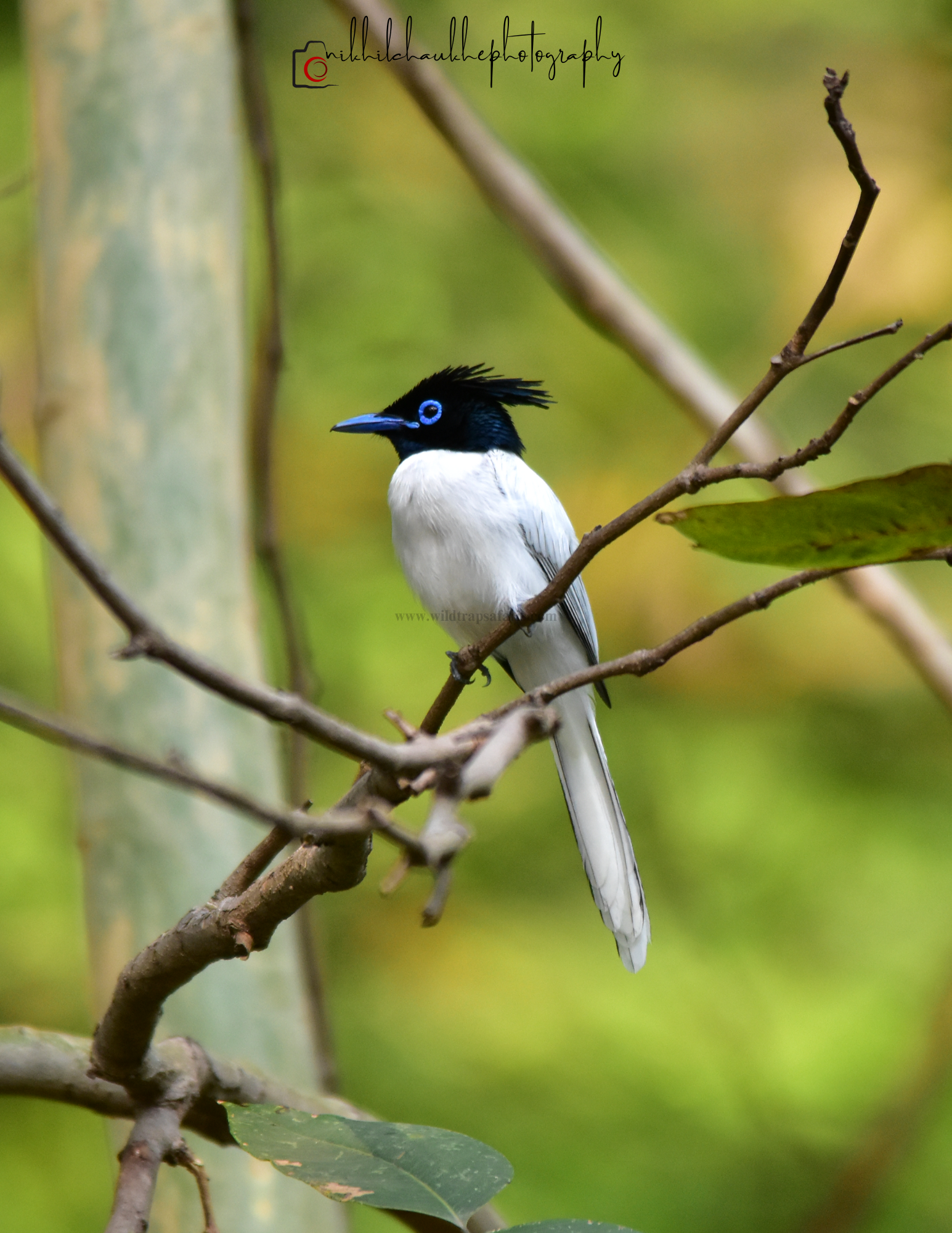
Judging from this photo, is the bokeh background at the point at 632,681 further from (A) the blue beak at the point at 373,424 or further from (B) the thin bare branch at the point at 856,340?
(B) the thin bare branch at the point at 856,340

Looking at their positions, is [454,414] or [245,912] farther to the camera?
[454,414]

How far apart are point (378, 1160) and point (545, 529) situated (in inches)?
84.8

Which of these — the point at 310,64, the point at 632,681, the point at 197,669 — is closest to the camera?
the point at 197,669

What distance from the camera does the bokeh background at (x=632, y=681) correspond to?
14.1ft

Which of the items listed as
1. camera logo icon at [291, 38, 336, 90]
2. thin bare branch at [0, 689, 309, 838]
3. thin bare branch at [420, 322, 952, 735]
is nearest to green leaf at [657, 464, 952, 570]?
thin bare branch at [420, 322, 952, 735]

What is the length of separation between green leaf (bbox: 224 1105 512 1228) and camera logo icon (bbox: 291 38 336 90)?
509cm

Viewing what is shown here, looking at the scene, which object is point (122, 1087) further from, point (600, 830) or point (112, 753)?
point (600, 830)

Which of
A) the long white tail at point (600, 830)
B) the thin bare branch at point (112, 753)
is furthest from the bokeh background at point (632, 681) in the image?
the thin bare branch at point (112, 753)

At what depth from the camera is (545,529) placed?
333 cm

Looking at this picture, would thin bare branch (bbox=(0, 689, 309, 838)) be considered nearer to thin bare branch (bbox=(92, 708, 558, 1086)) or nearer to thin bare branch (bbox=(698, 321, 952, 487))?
thin bare branch (bbox=(92, 708, 558, 1086))

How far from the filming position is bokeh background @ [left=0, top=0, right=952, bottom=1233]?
14.1 ft

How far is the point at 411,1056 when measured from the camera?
4.36m

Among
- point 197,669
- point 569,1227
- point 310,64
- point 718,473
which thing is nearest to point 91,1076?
point 569,1227

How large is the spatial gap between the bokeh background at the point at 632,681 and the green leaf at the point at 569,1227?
9.05 feet
